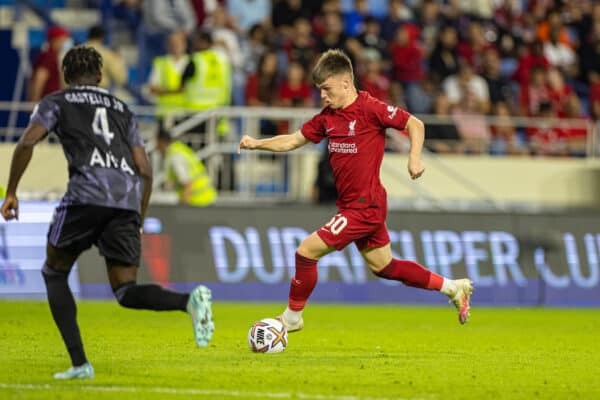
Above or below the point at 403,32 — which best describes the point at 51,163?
below

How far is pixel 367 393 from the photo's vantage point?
26.8 ft

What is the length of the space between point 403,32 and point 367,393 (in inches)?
636

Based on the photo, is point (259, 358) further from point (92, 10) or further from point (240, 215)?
point (92, 10)

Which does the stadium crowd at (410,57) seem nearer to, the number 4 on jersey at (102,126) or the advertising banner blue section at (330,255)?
the advertising banner blue section at (330,255)

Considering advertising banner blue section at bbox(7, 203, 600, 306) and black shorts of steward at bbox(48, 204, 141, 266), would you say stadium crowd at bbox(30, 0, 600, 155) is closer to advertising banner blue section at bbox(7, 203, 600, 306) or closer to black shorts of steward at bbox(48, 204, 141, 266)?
advertising banner blue section at bbox(7, 203, 600, 306)

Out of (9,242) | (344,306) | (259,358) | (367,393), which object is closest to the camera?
(367,393)

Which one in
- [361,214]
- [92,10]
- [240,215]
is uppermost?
[92,10]

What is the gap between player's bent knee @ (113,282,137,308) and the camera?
860 cm

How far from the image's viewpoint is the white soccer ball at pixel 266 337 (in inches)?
418

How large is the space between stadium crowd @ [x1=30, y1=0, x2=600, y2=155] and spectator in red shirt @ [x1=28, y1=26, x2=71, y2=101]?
147cm

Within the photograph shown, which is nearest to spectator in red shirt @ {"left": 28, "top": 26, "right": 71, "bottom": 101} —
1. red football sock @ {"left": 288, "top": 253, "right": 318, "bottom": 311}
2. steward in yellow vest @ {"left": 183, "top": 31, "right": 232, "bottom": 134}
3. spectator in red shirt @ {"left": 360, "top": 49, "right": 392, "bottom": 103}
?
steward in yellow vest @ {"left": 183, "top": 31, "right": 232, "bottom": 134}

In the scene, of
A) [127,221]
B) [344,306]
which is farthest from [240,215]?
[127,221]

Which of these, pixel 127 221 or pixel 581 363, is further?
pixel 581 363

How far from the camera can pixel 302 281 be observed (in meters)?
10.8
